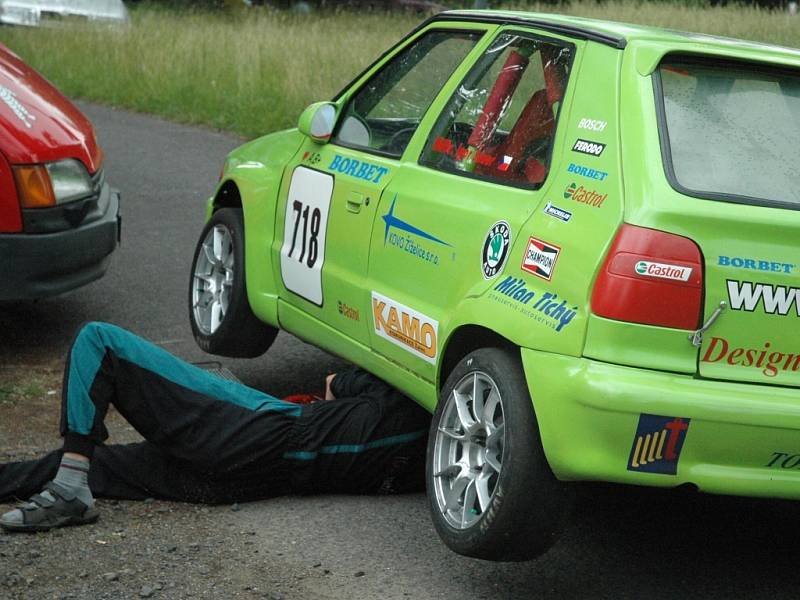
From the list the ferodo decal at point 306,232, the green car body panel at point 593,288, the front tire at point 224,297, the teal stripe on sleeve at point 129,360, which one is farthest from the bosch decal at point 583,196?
the front tire at point 224,297

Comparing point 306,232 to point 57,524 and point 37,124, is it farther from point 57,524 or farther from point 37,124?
point 37,124

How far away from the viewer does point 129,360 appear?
4750 millimetres

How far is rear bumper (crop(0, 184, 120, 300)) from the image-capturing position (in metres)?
6.54

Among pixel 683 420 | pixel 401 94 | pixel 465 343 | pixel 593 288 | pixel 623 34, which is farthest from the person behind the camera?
pixel 401 94

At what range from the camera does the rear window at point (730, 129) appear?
13.1 feet

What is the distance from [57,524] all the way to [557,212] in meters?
1.97

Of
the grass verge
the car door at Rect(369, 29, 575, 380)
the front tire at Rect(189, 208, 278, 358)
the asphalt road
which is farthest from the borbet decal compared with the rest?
the grass verge

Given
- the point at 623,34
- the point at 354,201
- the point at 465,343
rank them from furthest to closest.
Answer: the point at 354,201 < the point at 465,343 < the point at 623,34

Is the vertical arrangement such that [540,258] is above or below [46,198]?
above

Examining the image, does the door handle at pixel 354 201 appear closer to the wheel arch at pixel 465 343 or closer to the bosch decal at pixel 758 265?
the wheel arch at pixel 465 343

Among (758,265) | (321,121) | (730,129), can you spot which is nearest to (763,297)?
(758,265)

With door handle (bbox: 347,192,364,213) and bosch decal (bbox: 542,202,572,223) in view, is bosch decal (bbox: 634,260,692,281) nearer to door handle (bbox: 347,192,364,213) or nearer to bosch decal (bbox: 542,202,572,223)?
bosch decal (bbox: 542,202,572,223)

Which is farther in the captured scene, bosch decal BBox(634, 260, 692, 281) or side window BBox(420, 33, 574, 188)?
side window BBox(420, 33, 574, 188)

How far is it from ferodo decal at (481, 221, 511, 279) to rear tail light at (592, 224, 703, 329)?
0.57 metres
